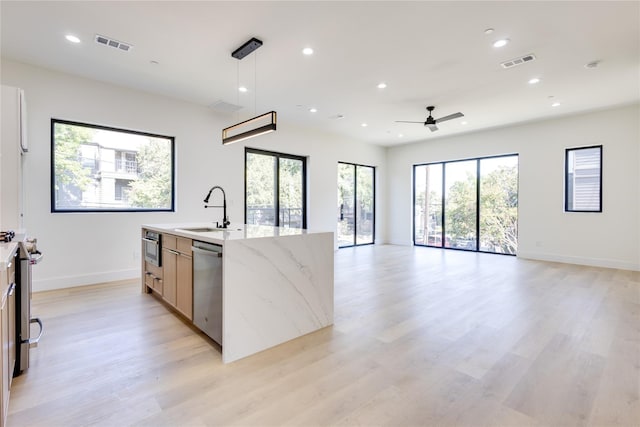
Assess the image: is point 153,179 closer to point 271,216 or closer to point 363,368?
point 271,216

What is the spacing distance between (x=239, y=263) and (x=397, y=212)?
7524mm

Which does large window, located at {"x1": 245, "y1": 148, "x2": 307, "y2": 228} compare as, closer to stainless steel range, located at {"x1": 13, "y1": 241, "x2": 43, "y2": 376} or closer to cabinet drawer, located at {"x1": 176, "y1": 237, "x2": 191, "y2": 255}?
cabinet drawer, located at {"x1": 176, "y1": 237, "x2": 191, "y2": 255}

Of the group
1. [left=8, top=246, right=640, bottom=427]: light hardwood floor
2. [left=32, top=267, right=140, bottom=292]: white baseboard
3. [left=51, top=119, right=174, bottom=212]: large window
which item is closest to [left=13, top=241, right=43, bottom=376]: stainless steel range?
[left=8, top=246, right=640, bottom=427]: light hardwood floor

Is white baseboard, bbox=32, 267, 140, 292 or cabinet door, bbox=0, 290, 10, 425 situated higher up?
cabinet door, bbox=0, 290, 10, 425

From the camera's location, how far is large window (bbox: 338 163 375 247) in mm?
8344

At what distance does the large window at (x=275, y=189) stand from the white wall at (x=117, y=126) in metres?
0.30

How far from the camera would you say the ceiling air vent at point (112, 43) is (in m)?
3.27

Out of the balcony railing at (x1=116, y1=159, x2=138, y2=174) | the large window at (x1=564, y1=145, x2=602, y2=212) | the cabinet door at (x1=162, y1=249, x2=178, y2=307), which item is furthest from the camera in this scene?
the large window at (x1=564, y1=145, x2=602, y2=212)

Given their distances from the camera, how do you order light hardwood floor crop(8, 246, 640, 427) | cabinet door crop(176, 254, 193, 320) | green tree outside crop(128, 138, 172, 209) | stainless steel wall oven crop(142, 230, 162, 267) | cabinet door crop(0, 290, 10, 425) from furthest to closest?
green tree outside crop(128, 138, 172, 209)
stainless steel wall oven crop(142, 230, 162, 267)
cabinet door crop(176, 254, 193, 320)
light hardwood floor crop(8, 246, 640, 427)
cabinet door crop(0, 290, 10, 425)

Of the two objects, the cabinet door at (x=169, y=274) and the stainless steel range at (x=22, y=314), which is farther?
the cabinet door at (x=169, y=274)

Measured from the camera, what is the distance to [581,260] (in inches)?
241

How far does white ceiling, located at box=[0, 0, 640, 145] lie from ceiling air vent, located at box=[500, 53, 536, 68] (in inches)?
3.1

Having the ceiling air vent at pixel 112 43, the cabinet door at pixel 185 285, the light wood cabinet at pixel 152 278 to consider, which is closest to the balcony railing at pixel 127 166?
the light wood cabinet at pixel 152 278

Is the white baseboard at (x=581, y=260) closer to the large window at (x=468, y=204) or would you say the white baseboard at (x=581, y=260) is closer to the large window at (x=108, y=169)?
the large window at (x=468, y=204)
